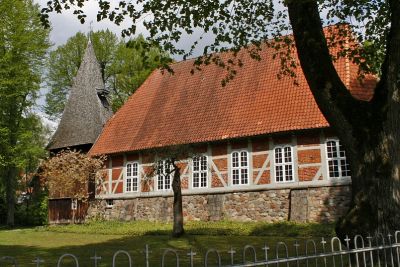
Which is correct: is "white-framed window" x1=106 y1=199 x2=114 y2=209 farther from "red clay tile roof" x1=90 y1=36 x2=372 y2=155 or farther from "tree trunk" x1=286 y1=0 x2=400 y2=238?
"tree trunk" x1=286 y1=0 x2=400 y2=238

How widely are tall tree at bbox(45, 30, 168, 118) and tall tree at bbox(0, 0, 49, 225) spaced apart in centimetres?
866

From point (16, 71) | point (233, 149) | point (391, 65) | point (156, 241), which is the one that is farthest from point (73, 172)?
point (391, 65)

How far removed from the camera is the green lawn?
12523 mm

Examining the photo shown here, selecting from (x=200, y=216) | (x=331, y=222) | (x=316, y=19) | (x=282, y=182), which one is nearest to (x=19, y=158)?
(x=200, y=216)

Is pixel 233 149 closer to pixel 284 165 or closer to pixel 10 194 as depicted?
pixel 284 165

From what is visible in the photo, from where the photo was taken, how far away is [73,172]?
26828 millimetres

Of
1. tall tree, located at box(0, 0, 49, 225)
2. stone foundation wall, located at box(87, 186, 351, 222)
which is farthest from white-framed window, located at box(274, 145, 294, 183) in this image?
tall tree, located at box(0, 0, 49, 225)

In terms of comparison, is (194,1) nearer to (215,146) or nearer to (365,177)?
(365,177)

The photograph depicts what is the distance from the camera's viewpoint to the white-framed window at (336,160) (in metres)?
19.4

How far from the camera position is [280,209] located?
20.5m

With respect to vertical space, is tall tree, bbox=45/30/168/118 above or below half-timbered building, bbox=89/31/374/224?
above

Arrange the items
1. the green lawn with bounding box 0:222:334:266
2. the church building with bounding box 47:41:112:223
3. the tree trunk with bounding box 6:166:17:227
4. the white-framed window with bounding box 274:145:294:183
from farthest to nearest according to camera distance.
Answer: the tree trunk with bounding box 6:166:17:227 → the church building with bounding box 47:41:112:223 → the white-framed window with bounding box 274:145:294:183 → the green lawn with bounding box 0:222:334:266

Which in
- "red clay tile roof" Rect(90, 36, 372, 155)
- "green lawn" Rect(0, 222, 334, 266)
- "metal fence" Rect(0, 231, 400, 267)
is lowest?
"green lawn" Rect(0, 222, 334, 266)

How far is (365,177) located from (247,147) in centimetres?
1449
